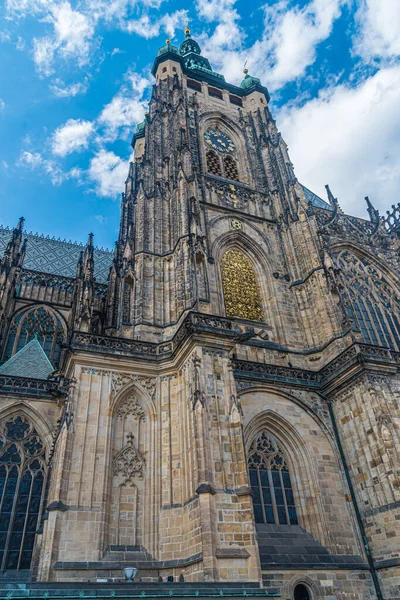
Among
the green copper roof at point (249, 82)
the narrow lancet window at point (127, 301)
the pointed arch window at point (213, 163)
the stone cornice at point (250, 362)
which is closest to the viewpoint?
the stone cornice at point (250, 362)

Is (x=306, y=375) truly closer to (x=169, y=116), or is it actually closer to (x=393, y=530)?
(x=393, y=530)

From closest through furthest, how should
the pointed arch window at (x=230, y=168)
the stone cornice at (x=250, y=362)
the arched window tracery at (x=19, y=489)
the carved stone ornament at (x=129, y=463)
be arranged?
the carved stone ornament at (x=129, y=463), the stone cornice at (x=250, y=362), the arched window tracery at (x=19, y=489), the pointed arch window at (x=230, y=168)

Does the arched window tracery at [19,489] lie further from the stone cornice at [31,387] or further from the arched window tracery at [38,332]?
the arched window tracery at [38,332]

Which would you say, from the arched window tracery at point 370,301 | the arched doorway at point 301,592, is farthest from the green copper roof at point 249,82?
the arched doorway at point 301,592

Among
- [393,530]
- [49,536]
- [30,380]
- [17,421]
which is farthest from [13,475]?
[393,530]

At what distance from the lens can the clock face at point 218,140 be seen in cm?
2571

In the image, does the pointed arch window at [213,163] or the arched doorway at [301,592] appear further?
the pointed arch window at [213,163]

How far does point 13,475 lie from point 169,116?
18.9 meters

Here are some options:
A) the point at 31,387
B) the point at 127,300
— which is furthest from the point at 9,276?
the point at 127,300

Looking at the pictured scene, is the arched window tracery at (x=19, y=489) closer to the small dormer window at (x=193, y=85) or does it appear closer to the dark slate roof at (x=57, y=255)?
the dark slate roof at (x=57, y=255)

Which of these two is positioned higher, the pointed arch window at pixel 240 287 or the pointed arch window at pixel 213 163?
the pointed arch window at pixel 213 163

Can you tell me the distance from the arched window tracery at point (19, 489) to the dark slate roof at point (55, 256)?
13.2m

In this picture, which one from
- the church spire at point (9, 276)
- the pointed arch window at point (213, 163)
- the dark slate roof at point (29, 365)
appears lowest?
the dark slate roof at point (29, 365)

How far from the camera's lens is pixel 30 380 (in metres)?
16.7
